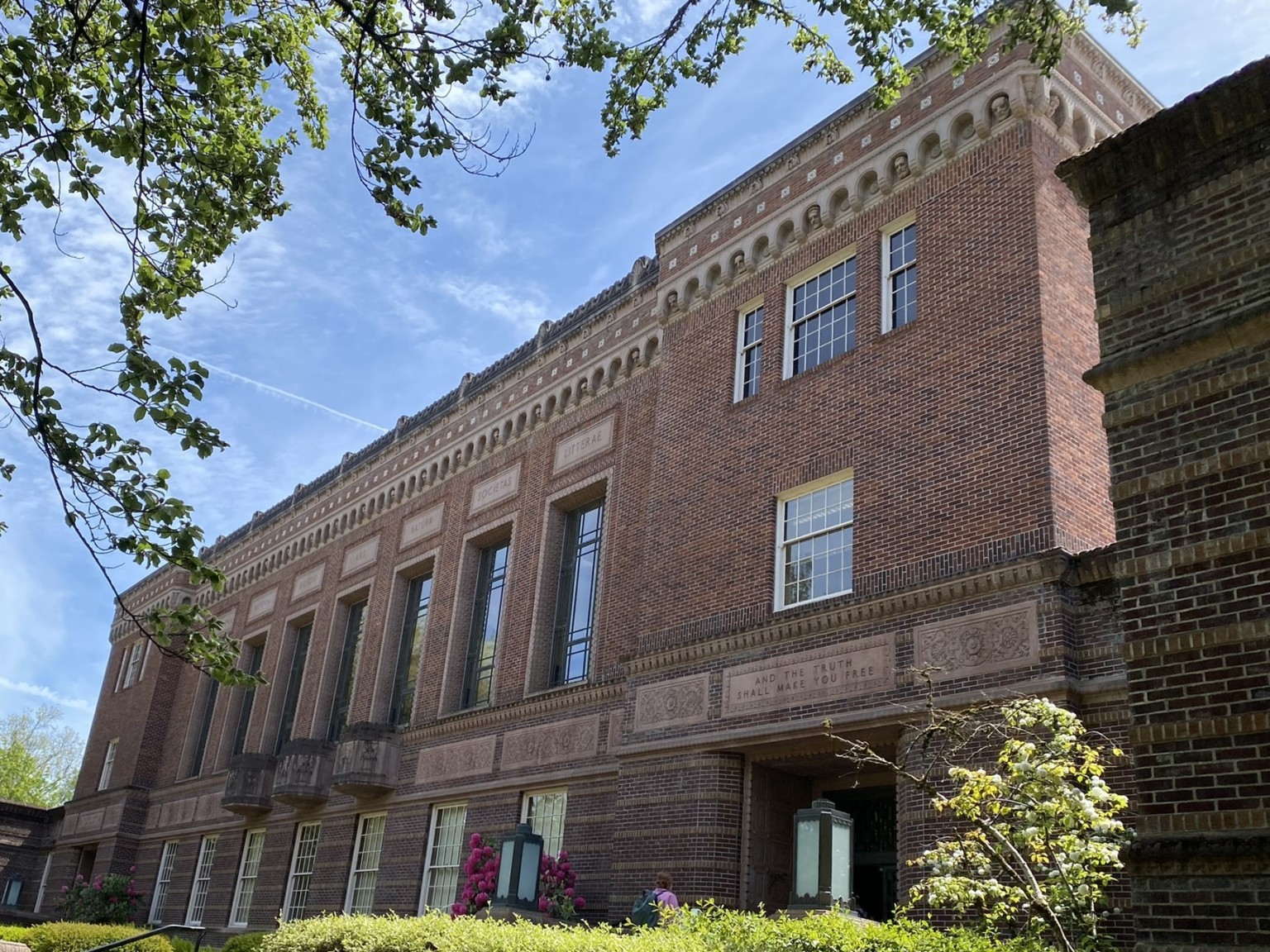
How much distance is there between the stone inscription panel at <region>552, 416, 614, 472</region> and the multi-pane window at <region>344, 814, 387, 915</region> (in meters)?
8.87

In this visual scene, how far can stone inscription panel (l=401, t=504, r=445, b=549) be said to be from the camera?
91.4ft

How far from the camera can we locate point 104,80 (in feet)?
32.2

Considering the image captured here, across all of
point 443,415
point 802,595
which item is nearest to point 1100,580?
point 802,595

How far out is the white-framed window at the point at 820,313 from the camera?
17.5 meters

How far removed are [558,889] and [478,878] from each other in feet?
6.13

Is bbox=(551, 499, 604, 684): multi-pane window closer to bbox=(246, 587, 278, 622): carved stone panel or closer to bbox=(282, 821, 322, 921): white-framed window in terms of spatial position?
bbox=(282, 821, 322, 921): white-framed window

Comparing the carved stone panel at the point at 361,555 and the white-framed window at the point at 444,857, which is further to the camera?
the carved stone panel at the point at 361,555

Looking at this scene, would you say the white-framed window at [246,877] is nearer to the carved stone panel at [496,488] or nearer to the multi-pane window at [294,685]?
the multi-pane window at [294,685]

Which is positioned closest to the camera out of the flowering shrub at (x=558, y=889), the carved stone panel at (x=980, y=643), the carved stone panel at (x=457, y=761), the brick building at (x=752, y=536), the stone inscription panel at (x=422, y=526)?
the carved stone panel at (x=980, y=643)

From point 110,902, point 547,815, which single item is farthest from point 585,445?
point 110,902

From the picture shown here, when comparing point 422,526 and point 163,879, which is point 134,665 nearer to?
point 163,879

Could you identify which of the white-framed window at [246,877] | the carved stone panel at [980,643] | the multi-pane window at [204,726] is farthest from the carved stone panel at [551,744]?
the multi-pane window at [204,726]

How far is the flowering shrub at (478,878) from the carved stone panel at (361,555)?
11476 mm

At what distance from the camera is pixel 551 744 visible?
68.2 feet
